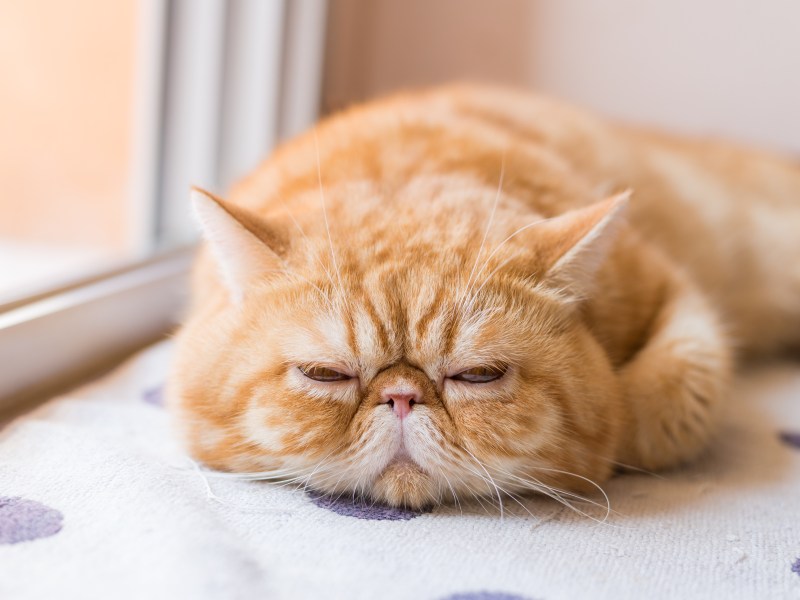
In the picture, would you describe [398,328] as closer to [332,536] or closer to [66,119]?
[332,536]

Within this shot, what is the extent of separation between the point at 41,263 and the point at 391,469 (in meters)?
1.11

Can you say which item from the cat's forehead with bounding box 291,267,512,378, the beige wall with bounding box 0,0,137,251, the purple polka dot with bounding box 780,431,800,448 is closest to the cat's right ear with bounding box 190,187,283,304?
the cat's forehead with bounding box 291,267,512,378

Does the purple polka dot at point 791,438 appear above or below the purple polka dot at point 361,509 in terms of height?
below

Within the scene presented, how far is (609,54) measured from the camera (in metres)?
2.80

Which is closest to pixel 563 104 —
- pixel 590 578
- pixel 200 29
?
pixel 200 29

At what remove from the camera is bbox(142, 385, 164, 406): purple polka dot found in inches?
61.1

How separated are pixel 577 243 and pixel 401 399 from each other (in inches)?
13.4

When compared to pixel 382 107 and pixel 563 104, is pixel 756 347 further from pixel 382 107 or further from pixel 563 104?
pixel 382 107

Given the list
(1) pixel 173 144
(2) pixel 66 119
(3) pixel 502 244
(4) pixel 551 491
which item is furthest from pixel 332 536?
(1) pixel 173 144

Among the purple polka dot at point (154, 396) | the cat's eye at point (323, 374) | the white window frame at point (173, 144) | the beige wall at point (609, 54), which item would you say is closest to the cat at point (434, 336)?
the cat's eye at point (323, 374)

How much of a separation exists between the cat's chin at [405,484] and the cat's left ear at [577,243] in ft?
1.10

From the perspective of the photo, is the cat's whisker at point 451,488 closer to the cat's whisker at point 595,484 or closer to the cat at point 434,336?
the cat at point 434,336

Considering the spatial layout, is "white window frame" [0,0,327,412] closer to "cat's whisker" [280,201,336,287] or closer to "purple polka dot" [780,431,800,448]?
"cat's whisker" [280,201,336,287]

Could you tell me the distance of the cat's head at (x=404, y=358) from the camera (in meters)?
1.12
